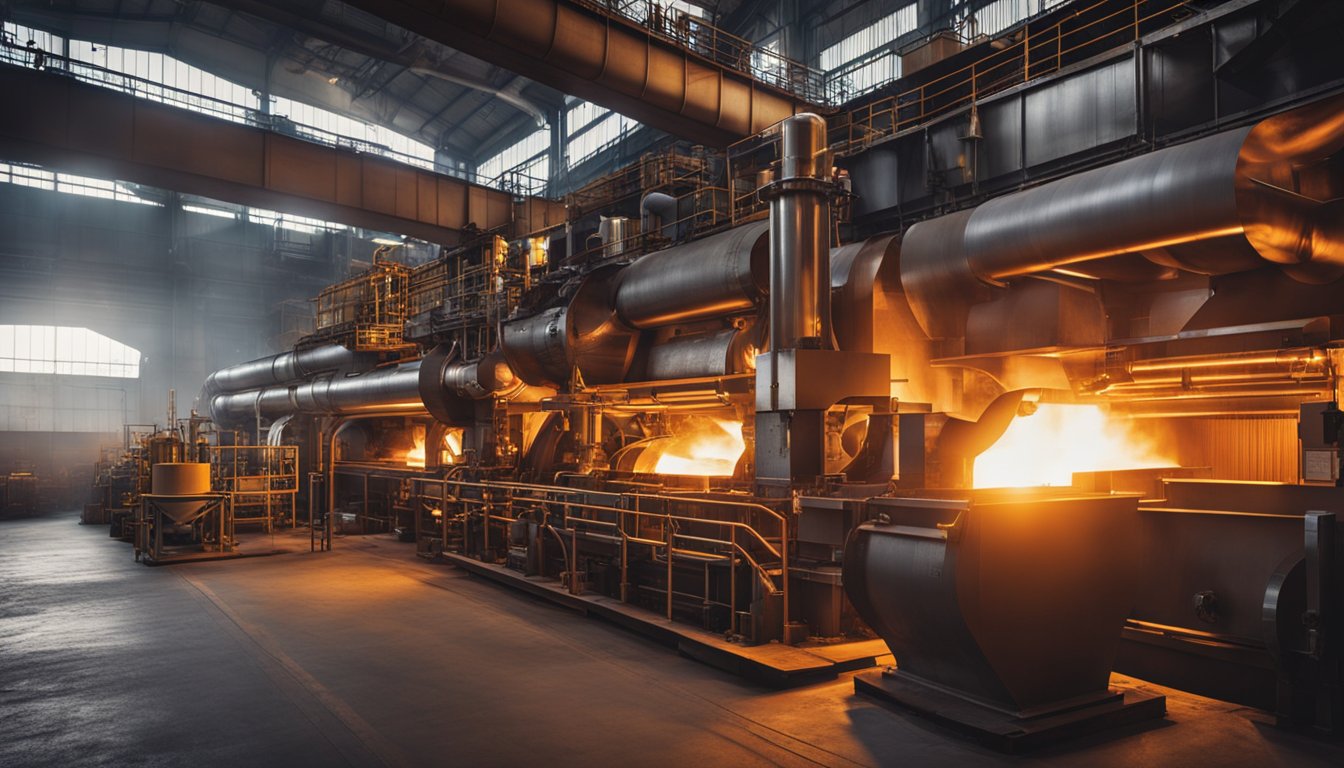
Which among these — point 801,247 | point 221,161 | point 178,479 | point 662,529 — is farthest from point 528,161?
point 801,247

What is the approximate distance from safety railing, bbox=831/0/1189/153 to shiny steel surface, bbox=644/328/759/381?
366 cm

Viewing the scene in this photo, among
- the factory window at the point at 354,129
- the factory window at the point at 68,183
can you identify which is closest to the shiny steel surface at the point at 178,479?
the factory window at the point at 354,129

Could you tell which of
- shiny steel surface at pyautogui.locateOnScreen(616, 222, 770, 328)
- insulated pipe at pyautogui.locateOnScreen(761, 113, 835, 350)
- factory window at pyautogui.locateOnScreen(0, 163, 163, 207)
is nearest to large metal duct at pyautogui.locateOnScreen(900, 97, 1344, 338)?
insulated pipe at pyautogui.locateOnScreen(761, 113, 835, 350)

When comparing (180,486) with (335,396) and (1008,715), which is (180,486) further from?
(1008,715)

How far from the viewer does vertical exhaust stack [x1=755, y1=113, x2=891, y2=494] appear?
7.66m

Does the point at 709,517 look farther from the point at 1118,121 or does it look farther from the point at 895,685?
the point at 1118,121

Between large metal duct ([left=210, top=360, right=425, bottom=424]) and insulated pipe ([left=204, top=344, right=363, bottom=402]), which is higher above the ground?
insulated pipe ([left=204, top=344, right=363, bottom=402])

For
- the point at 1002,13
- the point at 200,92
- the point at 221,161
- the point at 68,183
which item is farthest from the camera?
the point at 200,92

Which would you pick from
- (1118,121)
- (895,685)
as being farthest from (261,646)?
(1118,121)

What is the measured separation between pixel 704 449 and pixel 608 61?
6.27 metres

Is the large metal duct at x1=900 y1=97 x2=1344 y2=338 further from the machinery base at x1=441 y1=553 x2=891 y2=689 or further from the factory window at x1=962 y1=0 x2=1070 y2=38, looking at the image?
the factory window at x1=962 y1=0 x2=1070 y2=38

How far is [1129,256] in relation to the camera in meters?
6.76

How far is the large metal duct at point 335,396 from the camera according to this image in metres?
17.9

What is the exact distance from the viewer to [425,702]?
6.09 meters
